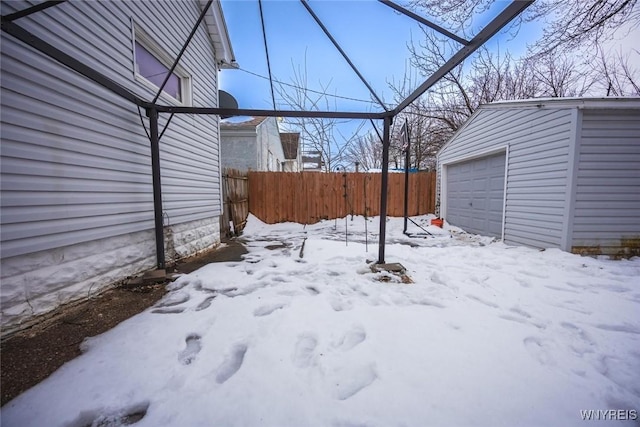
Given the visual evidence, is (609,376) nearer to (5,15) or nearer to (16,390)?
(16,390)

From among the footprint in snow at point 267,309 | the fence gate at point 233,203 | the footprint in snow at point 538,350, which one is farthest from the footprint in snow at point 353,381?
the fence gate at point 233,203

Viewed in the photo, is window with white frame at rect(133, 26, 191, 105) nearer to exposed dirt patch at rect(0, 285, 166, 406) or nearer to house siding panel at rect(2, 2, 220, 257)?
house siding panel at rect(2, 2, 220, 257)

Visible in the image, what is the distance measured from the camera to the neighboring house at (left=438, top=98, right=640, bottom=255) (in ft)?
13.7

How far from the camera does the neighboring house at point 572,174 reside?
4.18 meters

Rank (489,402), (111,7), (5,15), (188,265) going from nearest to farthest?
1. (489,402)
2. (5,15)
3. (111,7)
4. (188,265)

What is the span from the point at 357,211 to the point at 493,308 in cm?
705

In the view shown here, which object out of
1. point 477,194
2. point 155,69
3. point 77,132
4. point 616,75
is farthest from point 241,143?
point 616,75

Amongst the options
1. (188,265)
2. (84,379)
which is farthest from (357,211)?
(84,379)

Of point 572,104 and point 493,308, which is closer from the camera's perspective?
point 493,308

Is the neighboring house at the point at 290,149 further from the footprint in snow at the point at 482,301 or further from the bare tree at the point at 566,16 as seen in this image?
the footprint in snow at the point at 482,301

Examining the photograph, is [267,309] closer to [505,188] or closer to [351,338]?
[351,338]

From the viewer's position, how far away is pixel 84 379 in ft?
5.00

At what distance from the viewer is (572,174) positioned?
424 cm

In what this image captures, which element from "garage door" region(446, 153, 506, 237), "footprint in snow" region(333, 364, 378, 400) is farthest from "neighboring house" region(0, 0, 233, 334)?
"garage door" region(446, 153, 506, 237)
